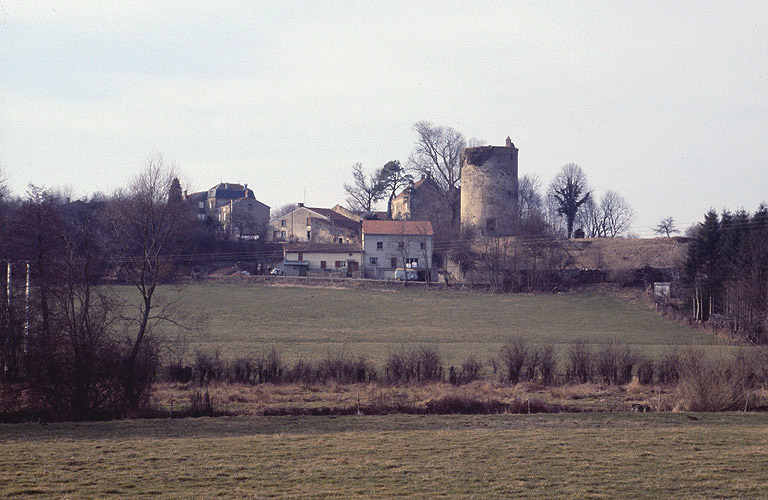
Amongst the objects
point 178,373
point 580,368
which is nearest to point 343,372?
point 178,373

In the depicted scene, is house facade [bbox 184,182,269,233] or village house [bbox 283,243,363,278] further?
house facade [bbox 184,182,269,233]

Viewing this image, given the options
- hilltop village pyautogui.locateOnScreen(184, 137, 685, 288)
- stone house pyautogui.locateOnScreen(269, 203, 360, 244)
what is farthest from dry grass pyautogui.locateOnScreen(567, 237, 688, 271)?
stone house pyautogui.locateOnScreen(269, 203, 360, 244)

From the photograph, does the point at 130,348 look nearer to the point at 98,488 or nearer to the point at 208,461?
the point at 208,461

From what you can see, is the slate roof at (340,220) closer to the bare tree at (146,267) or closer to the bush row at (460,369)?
the bare tree at (146,267)

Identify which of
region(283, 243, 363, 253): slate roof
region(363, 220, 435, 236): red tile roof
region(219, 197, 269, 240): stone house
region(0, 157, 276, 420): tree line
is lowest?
region(0, 157, 276, 420): tree line

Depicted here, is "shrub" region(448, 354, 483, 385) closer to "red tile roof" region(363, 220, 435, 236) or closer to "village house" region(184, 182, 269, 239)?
"red tile roof" region(363, 220, 435, 236)

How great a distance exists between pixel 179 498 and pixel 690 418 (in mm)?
11545

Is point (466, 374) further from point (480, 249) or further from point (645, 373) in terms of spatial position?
point (480, 249)

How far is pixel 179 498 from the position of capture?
803 centimetres

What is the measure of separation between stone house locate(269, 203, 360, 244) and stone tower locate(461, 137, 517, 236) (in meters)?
15.4

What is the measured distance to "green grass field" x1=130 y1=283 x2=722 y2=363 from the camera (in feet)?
102

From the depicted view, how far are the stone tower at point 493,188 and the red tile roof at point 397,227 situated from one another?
377 centimetres

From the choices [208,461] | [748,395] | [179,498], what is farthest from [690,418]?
[179,498]

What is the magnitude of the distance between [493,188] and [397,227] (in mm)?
9233
